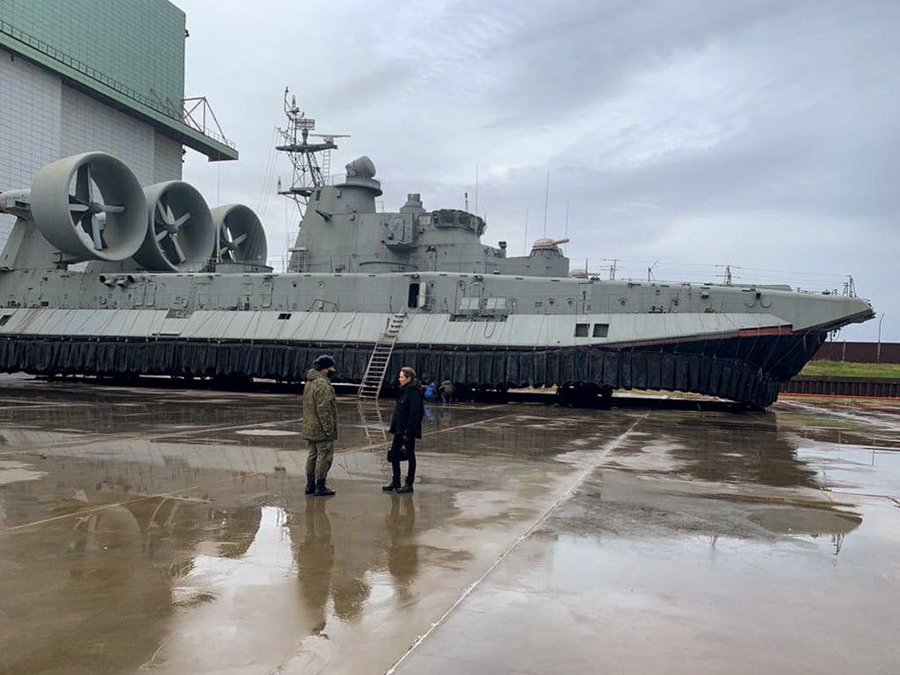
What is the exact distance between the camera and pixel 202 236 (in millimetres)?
25078

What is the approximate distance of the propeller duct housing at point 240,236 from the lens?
26.9 meters

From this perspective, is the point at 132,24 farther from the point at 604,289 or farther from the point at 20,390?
the point at 604,289

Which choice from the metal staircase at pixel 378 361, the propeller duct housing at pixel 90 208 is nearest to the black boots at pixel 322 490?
the metal staircase at pixel 378 361

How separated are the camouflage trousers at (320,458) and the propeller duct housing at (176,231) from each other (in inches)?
753

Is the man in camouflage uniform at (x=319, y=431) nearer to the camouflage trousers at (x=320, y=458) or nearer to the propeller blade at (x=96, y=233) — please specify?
the camouflage trousers at (x=320, y=458)

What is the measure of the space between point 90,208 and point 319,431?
18.5m

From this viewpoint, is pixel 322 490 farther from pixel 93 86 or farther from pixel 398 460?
pixel 93 86

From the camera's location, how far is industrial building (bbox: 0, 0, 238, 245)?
27.2m

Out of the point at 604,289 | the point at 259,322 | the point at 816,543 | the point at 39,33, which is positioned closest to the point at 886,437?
the point at 604,289

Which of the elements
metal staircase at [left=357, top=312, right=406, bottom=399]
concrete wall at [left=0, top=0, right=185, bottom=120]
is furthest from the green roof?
metal staircase at [left=357, top=312, right=406, bottom=399]

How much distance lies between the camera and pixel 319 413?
19.3 feet

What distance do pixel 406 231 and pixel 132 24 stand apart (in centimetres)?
1997

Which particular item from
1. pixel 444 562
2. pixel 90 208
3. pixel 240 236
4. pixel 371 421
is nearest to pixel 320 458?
pixel 444 562

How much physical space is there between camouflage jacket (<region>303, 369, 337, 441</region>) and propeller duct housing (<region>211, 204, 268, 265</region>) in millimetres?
22189
